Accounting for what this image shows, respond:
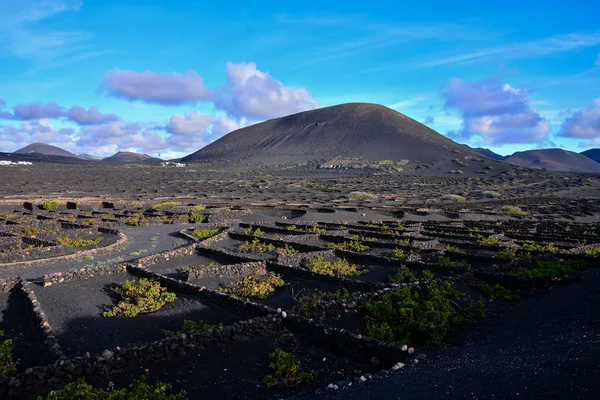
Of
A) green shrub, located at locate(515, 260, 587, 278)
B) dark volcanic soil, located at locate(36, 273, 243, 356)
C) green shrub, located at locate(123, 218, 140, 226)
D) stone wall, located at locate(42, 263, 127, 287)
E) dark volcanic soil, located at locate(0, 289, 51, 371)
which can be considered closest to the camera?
dark volcanic soil, located at locate(0, 289, 51, 371)

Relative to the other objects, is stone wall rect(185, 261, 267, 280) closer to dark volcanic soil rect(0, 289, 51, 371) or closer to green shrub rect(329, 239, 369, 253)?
dark volcanic soil rect(0, 289, 51, 371)

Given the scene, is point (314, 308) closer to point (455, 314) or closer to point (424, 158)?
point (455, 314)

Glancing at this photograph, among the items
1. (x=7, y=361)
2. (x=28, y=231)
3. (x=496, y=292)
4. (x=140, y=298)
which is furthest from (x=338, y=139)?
(x=7, y=361)

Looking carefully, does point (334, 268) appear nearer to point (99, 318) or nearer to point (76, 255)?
point (99, 318)

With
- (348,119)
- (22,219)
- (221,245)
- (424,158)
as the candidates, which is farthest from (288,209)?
(348,119)

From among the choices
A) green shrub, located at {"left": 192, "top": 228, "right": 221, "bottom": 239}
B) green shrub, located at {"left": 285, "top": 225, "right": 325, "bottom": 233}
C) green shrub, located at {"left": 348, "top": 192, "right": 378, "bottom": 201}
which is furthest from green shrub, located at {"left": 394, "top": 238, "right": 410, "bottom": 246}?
green shrub, located at {"left": 348, "top": 192, "right": 378, "bottom": 201}
